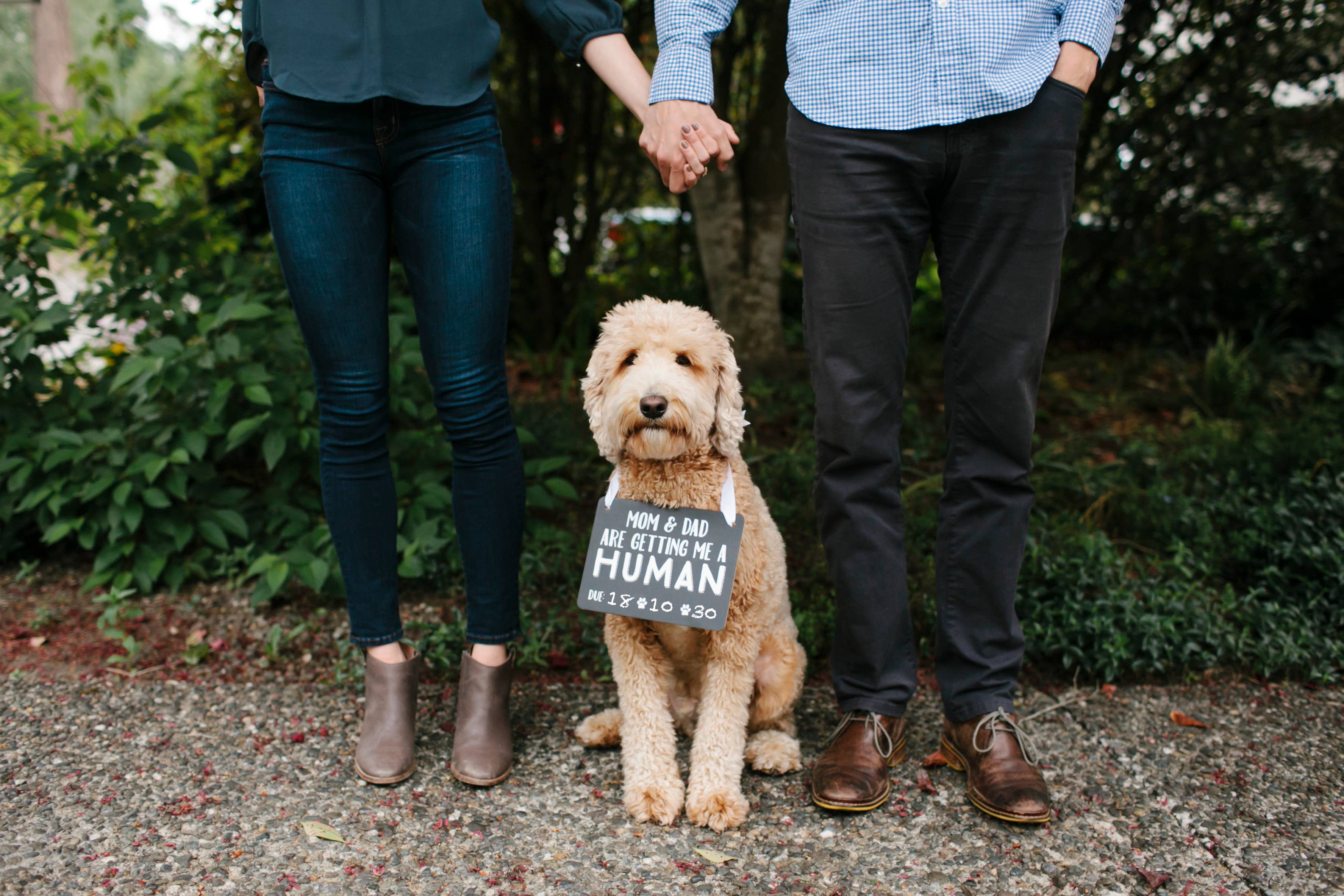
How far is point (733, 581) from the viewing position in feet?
6.68

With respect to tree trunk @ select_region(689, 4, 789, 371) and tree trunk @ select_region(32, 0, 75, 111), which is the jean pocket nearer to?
tree trunk @ select_region(689, 4, 789, 371)

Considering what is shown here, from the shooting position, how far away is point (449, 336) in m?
2.11

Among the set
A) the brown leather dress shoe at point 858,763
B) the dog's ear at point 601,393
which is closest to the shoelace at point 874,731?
the brown leather dress shoe at point 858,763

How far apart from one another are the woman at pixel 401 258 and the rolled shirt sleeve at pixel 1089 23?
816 mm

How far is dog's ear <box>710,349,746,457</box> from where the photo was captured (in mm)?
2039

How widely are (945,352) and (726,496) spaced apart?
64cm

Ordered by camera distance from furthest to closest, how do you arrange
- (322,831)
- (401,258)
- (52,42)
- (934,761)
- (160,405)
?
(52,42) → (160,405) → (934,761) → (401,258) → (322,831)

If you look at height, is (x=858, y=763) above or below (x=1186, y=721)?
above

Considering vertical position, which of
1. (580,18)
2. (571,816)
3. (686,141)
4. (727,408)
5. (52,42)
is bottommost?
(571,816)

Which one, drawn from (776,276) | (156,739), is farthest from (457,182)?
(776,276)

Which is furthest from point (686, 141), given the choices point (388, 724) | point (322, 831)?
point (322, 831)

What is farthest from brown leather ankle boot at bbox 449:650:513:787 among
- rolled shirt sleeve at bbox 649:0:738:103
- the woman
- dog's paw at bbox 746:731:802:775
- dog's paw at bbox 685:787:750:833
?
rolled shirt sleeve at bbox 649:0:738:103

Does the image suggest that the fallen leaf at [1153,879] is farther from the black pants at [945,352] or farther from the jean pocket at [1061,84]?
the jean pocket at [1061,84]

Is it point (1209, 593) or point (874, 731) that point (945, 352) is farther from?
point (1209, 593)
